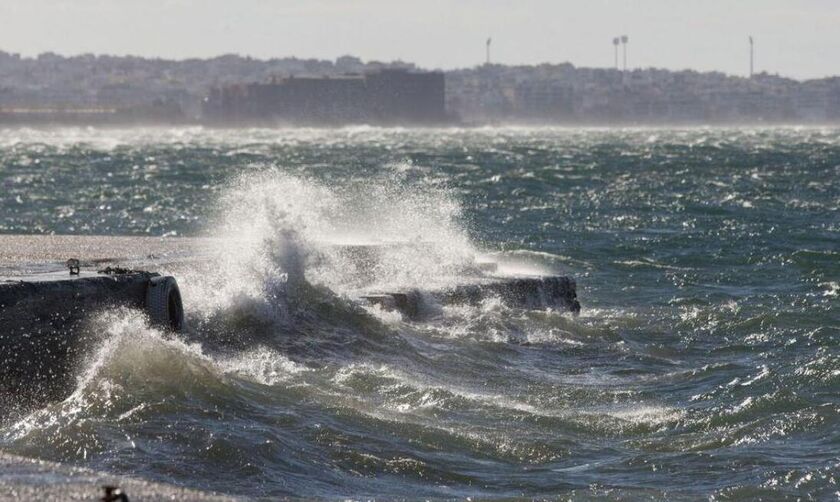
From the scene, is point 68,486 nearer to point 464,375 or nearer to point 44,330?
point 44,330

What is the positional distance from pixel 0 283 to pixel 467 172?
38140mm

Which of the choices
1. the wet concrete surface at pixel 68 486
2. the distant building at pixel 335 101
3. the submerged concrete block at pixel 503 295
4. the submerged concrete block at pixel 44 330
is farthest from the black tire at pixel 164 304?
the distant building at pixel 335 101

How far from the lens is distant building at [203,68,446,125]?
175000 mm

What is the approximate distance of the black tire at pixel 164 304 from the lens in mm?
9867

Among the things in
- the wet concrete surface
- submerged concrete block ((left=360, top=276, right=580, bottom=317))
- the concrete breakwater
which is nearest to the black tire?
the concrete breakwater

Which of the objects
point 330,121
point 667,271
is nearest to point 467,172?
point 667,271

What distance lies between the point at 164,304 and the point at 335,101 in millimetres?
168017

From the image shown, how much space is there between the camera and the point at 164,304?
32.7ft

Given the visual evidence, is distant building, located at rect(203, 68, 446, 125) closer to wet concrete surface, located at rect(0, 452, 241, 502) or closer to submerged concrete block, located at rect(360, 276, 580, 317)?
submerged concrete block, located at rect(360, 276, 580, 317)

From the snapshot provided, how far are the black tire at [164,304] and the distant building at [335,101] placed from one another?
164092 mm

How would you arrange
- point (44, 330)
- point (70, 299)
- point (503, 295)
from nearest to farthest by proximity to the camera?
point (44, 330) → point (70, 299) → point (503, 295)

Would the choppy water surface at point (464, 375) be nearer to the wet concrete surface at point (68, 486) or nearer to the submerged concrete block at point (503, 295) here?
the submerged concrete block at point (503, 295)

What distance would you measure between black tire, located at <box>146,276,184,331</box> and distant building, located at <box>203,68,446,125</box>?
164 metres

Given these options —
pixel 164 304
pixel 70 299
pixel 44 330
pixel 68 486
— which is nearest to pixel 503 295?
pixel 164 304
